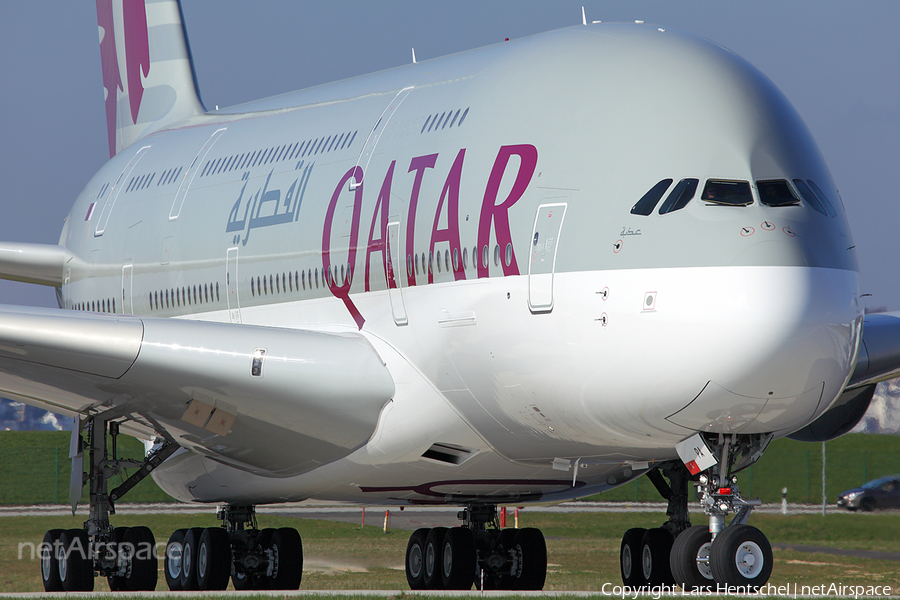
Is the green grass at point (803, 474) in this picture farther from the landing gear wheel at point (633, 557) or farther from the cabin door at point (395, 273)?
the cabin door at point (395, 273)

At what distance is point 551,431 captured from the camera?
12211 millimetres

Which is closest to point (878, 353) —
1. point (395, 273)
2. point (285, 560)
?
point (395, 273)

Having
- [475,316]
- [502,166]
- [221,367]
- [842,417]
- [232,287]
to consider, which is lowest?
[842,417]

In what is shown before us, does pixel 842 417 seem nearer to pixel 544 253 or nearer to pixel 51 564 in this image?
→ pixel 544 253

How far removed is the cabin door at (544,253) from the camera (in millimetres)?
11414

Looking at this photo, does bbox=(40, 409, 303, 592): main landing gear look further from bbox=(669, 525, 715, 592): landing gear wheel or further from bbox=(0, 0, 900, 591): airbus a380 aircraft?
bbox=(669, 525, 715, 592): landing gear wheel

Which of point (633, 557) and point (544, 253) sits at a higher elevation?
point (544, 253)

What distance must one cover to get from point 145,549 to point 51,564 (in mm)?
1186

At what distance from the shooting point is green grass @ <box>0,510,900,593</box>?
23.4m

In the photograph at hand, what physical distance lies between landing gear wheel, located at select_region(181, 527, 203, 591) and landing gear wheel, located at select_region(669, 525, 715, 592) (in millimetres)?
7996

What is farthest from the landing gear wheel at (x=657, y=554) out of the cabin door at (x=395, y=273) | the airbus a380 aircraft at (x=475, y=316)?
the cabin door at (x=395, y=273)

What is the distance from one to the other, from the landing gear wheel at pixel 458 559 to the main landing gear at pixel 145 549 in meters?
1.89

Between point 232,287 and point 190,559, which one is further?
point 190,559

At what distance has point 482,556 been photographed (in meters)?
18.0
